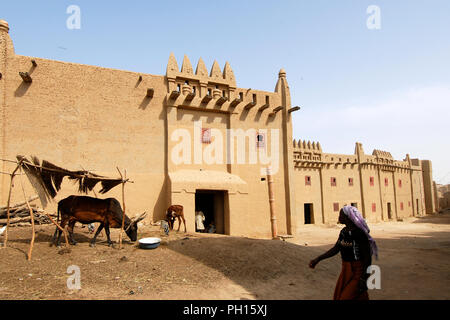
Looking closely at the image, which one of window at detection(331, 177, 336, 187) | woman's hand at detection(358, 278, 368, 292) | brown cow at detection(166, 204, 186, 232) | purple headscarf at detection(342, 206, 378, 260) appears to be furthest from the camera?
window at detection(331, 177, 336, 187)

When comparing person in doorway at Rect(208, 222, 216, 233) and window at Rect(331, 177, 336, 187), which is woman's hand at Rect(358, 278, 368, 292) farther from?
window at Rect(331, 177, 336, 187)

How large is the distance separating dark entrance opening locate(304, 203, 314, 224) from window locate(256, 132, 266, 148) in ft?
42.3

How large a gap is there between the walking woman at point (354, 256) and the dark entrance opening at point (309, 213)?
2538 cm

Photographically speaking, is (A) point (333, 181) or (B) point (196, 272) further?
(A) point (333, 181)

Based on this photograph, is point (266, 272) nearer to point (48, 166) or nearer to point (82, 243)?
point (82, 243)

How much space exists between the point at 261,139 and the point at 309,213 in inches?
535

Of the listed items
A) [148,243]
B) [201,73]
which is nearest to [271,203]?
[201,73]

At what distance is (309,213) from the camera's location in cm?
2948

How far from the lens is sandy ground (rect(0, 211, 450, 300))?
655cm

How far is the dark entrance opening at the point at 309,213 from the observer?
95.0 ft
